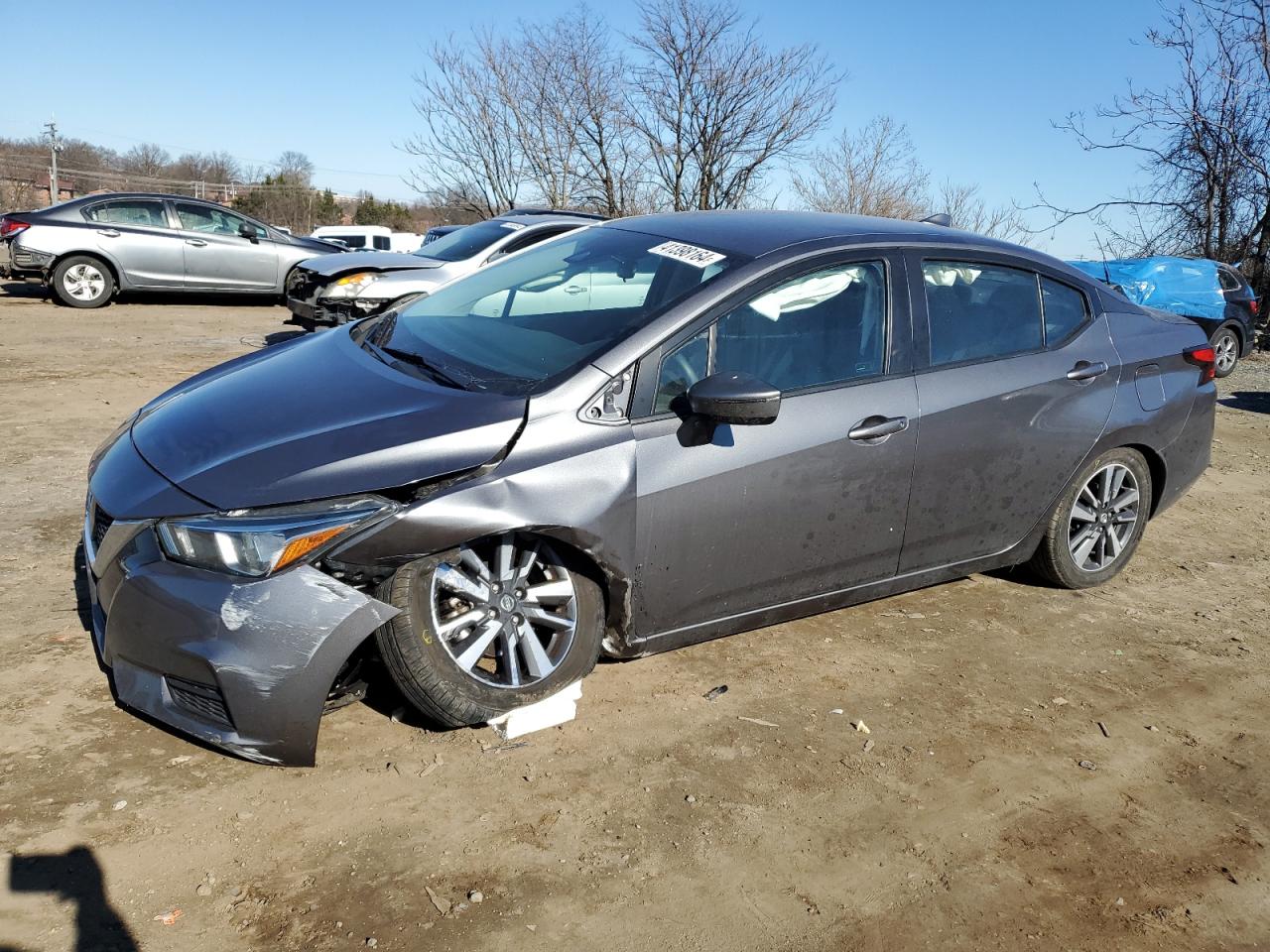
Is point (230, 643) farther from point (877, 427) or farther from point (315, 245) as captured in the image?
point (315, 245)

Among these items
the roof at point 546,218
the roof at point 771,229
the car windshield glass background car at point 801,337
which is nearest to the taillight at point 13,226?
the roof at point 546,218

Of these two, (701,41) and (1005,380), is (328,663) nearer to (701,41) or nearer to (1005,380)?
(1005,380)

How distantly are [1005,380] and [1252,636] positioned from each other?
1.69 meters

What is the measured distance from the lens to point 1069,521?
4.70 metres

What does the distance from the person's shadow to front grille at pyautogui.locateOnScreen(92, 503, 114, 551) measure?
0.93 m

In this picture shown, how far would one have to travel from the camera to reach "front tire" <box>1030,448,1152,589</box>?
15.3 feet

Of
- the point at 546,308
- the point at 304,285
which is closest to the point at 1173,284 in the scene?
the point at 304,285

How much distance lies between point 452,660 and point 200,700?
73 cm

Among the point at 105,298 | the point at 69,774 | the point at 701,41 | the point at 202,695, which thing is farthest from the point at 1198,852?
the point at 701,41

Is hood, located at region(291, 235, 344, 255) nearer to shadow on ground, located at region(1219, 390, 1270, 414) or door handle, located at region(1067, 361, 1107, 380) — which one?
shadow on ground, located at region(1219, 390, 1270, 414)

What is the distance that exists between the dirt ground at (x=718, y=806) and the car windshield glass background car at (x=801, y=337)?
1153mm

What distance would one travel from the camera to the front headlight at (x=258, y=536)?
2.91 meters

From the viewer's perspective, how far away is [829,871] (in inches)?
112

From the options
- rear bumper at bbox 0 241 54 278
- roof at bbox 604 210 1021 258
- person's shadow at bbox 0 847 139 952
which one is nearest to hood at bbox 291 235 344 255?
rear bumper at bbox 0 241 54 278
